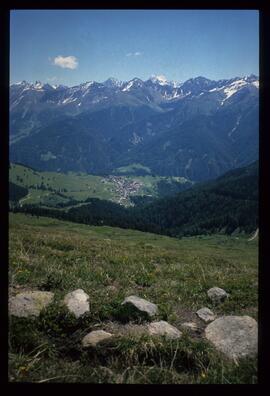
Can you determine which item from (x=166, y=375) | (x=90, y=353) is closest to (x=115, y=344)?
(x=90, y=353)

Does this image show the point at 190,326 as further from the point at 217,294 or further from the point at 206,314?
the point at 217,294

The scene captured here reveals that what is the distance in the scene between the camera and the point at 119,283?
11.0 metres

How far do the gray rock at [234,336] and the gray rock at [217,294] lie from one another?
2.10 metres

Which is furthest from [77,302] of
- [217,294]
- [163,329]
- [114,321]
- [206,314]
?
[217,294]

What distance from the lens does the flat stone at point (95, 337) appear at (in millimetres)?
6770

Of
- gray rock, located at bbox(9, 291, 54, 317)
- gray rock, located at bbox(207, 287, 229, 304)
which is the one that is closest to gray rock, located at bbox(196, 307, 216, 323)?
gray rock, located at bbox(207, 287, 229, 304)

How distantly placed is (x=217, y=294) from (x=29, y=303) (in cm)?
483

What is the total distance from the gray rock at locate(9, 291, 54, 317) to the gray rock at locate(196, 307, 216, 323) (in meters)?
3.22

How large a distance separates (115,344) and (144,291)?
148 inches

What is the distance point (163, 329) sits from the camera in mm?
7531

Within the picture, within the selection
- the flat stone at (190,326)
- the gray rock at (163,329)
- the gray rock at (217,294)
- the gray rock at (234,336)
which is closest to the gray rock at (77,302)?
the gray rock at (163,329)

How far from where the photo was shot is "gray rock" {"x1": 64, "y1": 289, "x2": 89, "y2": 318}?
7648 millimetres

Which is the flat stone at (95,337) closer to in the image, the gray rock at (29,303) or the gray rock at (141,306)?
the gray rock at (29,303)

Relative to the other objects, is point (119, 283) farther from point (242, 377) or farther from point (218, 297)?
point (242, 377)
